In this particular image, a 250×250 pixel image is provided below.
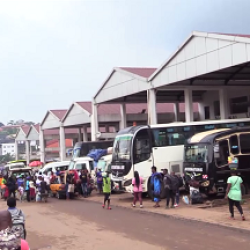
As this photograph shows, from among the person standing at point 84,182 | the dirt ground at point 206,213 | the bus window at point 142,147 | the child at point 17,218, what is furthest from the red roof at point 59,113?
the child at point 17,218

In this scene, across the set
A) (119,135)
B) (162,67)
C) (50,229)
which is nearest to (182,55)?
(162,67)

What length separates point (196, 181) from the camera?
16234 mm

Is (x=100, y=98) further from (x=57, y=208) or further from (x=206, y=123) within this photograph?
(x=57, y=208)

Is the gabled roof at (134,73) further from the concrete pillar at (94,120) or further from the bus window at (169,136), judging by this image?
the bus window at (169,136)

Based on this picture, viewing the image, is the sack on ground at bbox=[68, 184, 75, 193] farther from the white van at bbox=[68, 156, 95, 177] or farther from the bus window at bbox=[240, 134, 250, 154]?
the bus window at bbox=[240, 134, 250, 154]

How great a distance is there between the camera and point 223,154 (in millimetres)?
16625

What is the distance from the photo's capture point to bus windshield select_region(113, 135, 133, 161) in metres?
18.9

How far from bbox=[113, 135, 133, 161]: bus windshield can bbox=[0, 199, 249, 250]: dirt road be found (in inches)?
154

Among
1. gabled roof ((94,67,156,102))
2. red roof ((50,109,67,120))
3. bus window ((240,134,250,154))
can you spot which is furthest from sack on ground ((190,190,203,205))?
red roof ((50,109,67,120))

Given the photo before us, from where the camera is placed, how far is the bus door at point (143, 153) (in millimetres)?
18531

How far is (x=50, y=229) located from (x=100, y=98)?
71.5 ft

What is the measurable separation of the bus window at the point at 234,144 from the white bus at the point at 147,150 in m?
3.19

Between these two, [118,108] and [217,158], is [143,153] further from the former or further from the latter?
[118,108]

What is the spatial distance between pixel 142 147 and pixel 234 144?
4.22 meters
